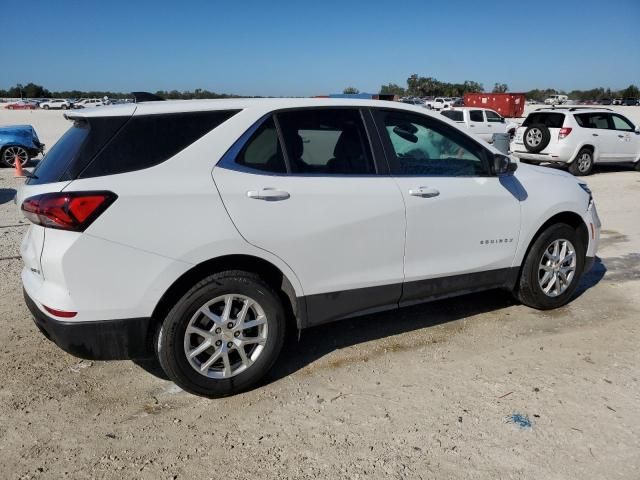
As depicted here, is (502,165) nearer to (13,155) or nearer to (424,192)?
(424,192)

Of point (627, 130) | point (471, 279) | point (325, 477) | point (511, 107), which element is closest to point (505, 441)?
point (325, 477)

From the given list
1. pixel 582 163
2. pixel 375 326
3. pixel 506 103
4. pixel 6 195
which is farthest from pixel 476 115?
pixel 506 103

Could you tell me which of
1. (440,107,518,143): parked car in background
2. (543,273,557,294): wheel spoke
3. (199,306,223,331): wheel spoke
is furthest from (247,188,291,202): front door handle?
(440,107,518,143): parked car in background

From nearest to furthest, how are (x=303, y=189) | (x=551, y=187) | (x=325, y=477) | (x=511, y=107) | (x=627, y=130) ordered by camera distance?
(x=325, y=477) < (x=303, y=189) < (x=551, y=187) < (x=627, y=130) < (x=511, y=107)

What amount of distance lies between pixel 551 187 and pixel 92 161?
3512mm

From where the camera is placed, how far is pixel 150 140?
2.97 metres

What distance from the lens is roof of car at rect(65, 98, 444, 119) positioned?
3.02 m

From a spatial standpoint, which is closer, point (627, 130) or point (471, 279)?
point (471, 279)

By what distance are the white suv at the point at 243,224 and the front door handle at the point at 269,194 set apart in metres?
0.01

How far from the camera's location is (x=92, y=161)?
9.28 ft

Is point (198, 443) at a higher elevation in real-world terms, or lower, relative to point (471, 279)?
lower

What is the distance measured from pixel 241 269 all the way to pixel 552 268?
2.78 meters

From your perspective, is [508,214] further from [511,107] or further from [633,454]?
[511,107]

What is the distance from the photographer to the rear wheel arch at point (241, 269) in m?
3.01
